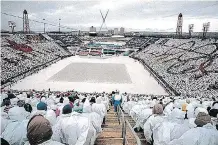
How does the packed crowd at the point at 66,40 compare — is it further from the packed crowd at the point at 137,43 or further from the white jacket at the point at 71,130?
the white jacket at the point at 71,130

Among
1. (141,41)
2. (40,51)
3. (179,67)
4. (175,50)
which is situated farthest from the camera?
(141,41)

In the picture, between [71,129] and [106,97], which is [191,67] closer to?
[106,97]

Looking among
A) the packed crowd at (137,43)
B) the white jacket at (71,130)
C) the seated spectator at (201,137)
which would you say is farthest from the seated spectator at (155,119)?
the packed crowd at (137,43)

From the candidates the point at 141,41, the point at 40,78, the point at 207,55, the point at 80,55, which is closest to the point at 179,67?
the point at 207,55

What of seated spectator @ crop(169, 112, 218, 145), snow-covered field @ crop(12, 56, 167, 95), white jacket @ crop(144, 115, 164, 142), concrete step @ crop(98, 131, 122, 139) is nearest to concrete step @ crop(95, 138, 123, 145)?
concrete step @ crop(98, 131, 122, 139)

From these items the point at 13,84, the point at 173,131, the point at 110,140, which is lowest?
the point at 13,84

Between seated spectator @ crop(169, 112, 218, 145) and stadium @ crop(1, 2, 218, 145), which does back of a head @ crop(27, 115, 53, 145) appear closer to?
stadium @ crop(1, 2, 218, 145)

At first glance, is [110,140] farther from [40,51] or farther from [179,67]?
[40,51]
